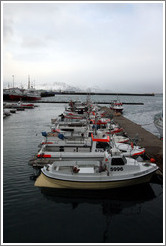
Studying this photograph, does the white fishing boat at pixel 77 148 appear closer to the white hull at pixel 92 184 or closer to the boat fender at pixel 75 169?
the boat fender at pixel 75 169

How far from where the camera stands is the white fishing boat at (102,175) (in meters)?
13.5

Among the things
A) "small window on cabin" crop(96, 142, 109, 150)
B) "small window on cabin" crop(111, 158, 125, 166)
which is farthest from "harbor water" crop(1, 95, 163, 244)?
"small window on cabin" crop(96, 142, 109, 150)

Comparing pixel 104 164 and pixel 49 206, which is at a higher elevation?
pixel 104 164

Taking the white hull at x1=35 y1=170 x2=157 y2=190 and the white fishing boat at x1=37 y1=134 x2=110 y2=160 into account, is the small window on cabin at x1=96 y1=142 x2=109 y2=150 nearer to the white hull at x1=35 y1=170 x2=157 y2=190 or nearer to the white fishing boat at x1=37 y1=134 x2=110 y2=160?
the white fishing boat at x1=37 y1=134 x2=110 y2=160

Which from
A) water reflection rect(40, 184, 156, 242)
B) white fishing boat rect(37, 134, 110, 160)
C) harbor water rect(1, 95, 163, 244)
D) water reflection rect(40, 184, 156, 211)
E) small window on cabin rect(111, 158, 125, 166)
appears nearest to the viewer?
harbor water rect(1, 95, 163, 244)

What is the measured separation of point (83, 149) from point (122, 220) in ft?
28.7

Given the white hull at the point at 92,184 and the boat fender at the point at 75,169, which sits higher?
the boat fender at the point at 75,169

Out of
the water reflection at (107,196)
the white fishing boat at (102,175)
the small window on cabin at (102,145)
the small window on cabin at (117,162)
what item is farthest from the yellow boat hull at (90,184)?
the small window on cabin at (102,145)

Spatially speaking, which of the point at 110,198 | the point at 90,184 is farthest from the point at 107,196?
the point at 90,184

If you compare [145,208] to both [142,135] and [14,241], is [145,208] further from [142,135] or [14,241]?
[142,135]

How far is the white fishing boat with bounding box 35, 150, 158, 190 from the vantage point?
44.2 feet

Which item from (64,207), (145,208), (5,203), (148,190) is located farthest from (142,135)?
(5,203)

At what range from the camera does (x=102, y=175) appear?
1363 centimetres

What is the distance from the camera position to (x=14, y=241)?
9.76 m
